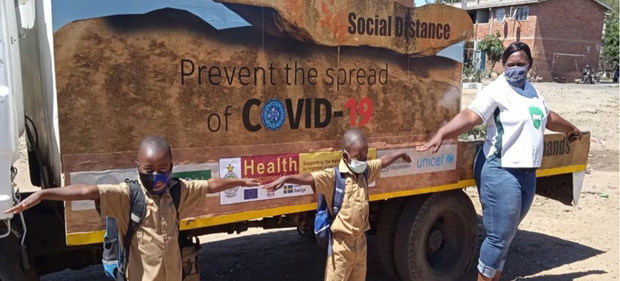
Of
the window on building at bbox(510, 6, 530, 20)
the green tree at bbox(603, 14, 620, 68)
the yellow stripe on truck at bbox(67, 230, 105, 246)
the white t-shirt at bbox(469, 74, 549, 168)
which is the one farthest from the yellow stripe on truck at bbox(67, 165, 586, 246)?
the green tree at bbox(603, 14, 620, 68)

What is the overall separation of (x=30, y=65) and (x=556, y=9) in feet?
148

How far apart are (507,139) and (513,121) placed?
13 centimetres

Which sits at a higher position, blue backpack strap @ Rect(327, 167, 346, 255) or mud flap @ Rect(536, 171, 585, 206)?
blue backpack strap @ Rect(327, 167, 346, 255)

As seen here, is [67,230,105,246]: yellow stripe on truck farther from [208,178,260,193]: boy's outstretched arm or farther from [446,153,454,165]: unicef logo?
[446,153,454,165]: unicef logo

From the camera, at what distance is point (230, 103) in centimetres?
316

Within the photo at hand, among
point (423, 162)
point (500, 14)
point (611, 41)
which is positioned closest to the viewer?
point (423, 162)

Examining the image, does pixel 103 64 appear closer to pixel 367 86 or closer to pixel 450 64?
pixel 367 86

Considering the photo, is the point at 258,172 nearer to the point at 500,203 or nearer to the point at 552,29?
the point at 500,203

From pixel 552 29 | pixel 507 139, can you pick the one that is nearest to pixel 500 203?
pixel 507 139

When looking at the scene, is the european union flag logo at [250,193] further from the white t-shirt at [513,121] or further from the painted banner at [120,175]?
the white t-shirt at [513,121]

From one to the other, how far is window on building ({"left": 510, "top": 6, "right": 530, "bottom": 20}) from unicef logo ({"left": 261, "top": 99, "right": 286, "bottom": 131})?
42126mm

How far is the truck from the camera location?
8.79 ft

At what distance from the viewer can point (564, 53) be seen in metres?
42.2

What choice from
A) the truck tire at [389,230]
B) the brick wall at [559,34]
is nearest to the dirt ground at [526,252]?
the truck tire at [389,230]
